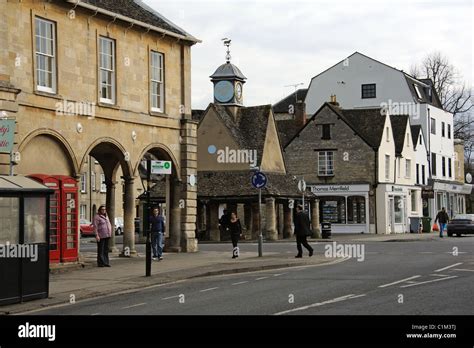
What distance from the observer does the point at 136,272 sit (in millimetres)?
24969

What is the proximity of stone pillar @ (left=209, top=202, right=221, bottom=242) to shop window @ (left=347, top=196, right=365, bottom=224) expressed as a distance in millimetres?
13613

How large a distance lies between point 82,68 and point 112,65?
1.91 m

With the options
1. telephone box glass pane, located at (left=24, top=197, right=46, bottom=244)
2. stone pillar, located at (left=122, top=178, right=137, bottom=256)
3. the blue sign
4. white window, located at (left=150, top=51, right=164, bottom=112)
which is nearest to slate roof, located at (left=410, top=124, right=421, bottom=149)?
white window, located at (left=150, top=51, right=164, bottom=112)

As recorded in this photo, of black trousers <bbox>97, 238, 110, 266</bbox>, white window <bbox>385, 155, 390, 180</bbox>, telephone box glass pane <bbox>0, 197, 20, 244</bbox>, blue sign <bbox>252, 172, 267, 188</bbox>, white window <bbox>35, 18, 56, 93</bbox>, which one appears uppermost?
white window <bbox>35, 18, 56, 93</bbox>

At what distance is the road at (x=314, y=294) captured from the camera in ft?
50.6

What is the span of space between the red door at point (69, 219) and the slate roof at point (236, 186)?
21.7 m

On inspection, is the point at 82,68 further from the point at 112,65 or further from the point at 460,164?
the point at 460,164

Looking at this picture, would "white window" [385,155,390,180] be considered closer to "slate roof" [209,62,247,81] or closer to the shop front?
the shop front

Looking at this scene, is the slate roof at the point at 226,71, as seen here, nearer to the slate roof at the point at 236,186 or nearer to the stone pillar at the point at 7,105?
the slate roof at the point at 236,186

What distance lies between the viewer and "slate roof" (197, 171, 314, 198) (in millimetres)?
48375

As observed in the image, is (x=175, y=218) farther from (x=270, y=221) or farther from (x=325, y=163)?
(x=325, y=163)

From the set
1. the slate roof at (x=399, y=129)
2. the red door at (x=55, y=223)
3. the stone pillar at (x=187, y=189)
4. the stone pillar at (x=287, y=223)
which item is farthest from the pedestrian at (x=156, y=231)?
the slate roof at (x=399, y=129)
